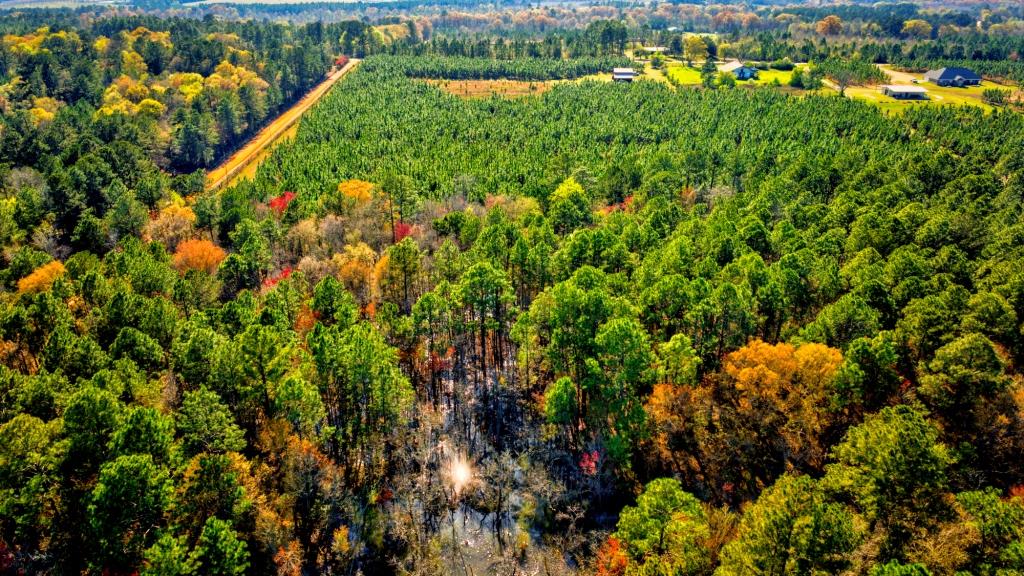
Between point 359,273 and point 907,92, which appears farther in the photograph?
point 907,92

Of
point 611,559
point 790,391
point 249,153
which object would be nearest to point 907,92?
point 790,391

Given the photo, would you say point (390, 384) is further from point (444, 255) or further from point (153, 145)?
point (153, 145)

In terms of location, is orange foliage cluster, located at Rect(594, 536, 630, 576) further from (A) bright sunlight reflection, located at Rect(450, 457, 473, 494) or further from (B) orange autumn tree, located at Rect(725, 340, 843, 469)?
(B) orange autumn tree, located at Rect(725, 340, 843, 469)

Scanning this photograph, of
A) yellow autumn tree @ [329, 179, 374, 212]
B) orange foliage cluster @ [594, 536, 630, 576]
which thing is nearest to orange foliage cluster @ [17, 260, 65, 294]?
yellow autumn tree @ [329, 179, 374, 212]

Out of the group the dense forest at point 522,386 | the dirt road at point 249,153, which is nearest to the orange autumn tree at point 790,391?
the dense forest at point 522,386

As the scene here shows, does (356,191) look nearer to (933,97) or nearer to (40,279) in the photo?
(40,279)
